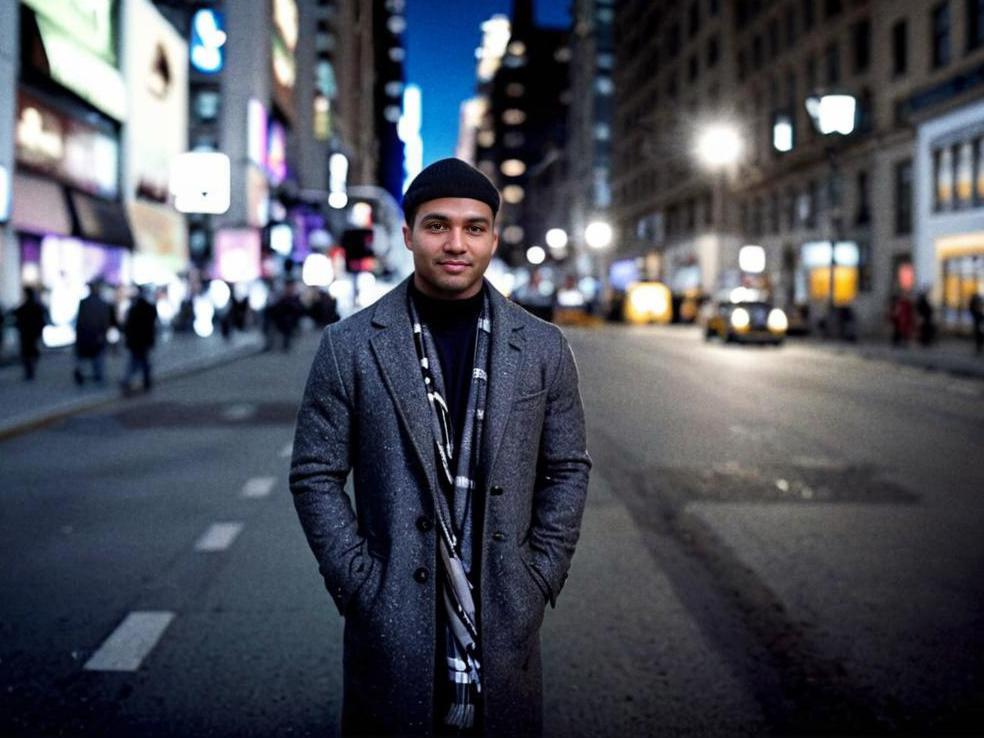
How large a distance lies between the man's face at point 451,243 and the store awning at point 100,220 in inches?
1172

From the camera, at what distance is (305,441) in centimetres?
279

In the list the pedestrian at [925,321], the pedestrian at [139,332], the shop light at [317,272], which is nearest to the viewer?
the pedestrian at [139,332]

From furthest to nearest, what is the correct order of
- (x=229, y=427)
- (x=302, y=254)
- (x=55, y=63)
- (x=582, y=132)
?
(x=582, y=132)
(x=302, y=254)
(x=55, y=63)
(x=229, y=427)

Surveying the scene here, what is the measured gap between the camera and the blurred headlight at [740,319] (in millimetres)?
36250

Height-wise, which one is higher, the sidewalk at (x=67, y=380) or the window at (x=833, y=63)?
the window at (x=833, y=63)

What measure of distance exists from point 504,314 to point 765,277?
56540 mm

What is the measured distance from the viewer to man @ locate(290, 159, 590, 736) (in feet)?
8.64

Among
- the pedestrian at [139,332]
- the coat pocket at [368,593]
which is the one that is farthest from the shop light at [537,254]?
the coat pocket at [368,593]

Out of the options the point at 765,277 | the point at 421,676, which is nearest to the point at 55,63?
the point at 421,676

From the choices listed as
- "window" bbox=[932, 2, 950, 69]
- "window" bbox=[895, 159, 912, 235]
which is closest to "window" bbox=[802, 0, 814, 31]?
"window" bbox=[895, 159, 912, 235]

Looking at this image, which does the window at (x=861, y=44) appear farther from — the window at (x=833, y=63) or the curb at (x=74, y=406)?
the curb at (x=74, y=406)

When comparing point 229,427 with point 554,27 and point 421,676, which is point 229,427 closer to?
point 421,676

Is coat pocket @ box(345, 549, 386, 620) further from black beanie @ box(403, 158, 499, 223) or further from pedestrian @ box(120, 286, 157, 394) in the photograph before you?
pedestrian @ box(120, 286, 157, 394)

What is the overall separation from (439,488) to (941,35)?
1667 inches
